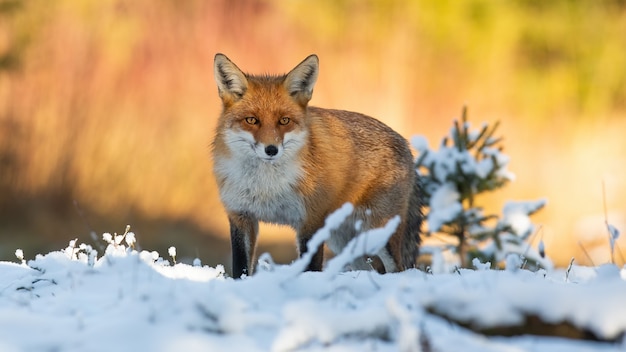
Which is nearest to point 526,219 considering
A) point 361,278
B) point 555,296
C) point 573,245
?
point 361,278

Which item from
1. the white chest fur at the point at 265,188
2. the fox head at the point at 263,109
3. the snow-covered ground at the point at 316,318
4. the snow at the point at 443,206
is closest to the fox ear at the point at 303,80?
the fox head at the point at 263,109

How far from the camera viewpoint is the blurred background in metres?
13.8

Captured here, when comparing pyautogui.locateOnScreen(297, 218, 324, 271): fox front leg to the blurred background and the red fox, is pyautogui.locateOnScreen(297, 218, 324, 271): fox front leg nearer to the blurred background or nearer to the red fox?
the red fox

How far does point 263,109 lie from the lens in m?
5.25

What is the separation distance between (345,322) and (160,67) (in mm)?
13235

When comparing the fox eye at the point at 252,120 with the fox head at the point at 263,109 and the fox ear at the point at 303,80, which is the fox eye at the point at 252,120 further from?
the fox ear at the point at 303,80

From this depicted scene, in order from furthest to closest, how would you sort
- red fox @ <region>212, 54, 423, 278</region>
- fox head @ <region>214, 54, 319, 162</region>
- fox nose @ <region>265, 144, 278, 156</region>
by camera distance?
red fox @ <region>212, 54, 423, 278</region>
fox head @ <region>214, 54, 319, 162</region>
fox nose @ <region>265, 144, 278, 156</region>

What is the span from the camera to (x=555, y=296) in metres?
2.68

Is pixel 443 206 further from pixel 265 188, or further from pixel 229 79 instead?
pixel 229 79

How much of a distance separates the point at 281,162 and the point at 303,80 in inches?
25.0

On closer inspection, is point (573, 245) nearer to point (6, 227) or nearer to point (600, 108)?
point (600, 108)

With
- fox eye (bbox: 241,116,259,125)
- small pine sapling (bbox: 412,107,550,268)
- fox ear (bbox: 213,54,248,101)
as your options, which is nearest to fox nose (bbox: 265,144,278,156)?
fox eye (bbox: 241,116,259,125)

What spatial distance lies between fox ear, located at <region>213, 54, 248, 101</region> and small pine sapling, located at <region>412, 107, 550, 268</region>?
103 inches

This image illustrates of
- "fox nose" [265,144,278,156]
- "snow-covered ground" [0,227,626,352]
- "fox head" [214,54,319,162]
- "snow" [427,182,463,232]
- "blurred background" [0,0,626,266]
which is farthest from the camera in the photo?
"blurred background" [0,0,626,266]
